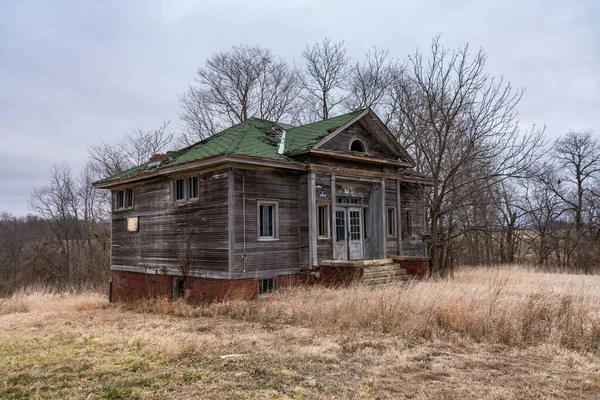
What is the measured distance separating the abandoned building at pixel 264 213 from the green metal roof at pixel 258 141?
7 centimetres

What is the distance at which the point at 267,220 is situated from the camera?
48.6ft

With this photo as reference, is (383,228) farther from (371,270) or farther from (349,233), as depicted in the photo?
(371,270)

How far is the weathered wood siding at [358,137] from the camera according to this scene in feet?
53.7

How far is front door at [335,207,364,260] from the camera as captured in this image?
16703mm

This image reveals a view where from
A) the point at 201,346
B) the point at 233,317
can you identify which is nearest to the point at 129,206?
the point at 233,317

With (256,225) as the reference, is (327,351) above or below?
below

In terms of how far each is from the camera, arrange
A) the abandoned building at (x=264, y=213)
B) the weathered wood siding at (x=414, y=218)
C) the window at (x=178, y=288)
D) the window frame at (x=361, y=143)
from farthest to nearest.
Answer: the weathered wood siding at (x=414, y=218) < the window frame at (x=361, y=143) < the window at (x=178, y=288) < the abandoned building at (x=264, y=213)

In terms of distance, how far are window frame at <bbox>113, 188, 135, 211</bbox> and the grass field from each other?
6421 mm

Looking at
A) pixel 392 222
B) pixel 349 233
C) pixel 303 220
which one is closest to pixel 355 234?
pixel 349 233

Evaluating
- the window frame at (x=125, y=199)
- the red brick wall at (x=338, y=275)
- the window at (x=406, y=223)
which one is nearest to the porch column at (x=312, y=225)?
the red brick wall at (x=338, y=275)

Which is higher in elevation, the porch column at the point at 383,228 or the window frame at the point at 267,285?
the porch column at the point at 383,228

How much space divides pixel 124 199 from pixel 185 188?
14.5 ft

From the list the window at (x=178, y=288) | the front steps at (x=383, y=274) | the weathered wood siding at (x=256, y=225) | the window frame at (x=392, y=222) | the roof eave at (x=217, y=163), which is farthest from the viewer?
the window frame at (x=392, y=222)

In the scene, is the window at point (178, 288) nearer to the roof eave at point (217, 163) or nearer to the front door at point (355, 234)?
the roof eave at point (217, 163)
